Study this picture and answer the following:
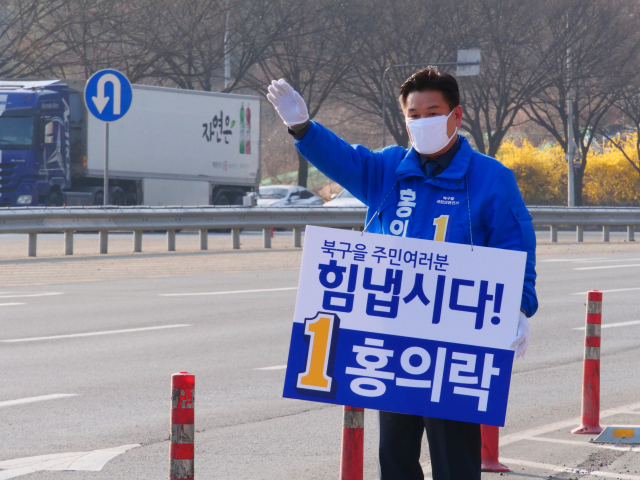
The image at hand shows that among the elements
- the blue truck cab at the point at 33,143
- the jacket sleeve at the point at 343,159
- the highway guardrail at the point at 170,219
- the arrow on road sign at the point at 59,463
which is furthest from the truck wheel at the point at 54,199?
the jacket sleeve at the point at 343,159

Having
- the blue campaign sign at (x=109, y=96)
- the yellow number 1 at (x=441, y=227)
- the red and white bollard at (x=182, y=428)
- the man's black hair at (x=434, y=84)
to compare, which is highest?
the blue campaign sign at (x=109, y=96)

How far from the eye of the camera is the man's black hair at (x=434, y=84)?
3.55 metres

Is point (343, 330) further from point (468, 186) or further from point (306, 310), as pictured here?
point (468, 186)

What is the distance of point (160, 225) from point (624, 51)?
2591 cm

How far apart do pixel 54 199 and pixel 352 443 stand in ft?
86.9

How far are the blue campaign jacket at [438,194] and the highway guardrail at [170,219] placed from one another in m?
A: 15.3

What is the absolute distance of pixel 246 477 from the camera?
5.22 metres

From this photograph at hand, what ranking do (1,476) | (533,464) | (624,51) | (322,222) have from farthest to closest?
(624,51)
(322,222)
(533,464)
(1,476)

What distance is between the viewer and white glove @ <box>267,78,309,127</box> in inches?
143

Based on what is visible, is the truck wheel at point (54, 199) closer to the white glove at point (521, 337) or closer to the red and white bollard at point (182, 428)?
the red and white bollard at point (182, 428)

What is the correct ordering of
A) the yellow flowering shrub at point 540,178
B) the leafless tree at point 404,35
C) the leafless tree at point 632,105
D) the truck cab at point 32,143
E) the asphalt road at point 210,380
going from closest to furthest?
the asphalt road at point 210,380 → the truck cab at point 32,143 → the leafless tree at point 404,35 → the leafless tree at point 632,105 → the yellow flowering shrub at point 540,178

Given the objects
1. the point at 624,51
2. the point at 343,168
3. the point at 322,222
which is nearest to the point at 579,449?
the point at 343,168

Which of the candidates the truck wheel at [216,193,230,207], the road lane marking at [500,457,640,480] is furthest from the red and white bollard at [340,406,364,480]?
the truck wheel at [216,193,230,207]

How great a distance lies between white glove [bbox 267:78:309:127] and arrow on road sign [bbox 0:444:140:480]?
8.22 ft
